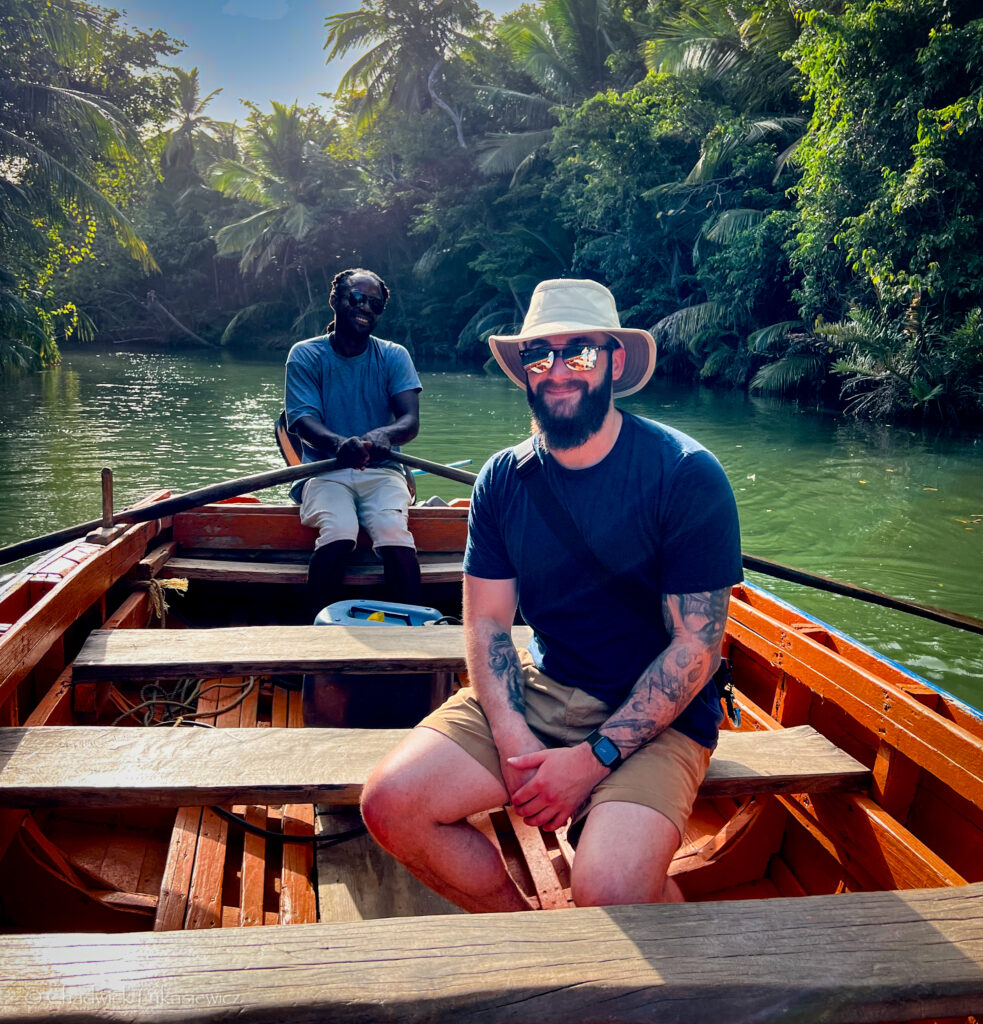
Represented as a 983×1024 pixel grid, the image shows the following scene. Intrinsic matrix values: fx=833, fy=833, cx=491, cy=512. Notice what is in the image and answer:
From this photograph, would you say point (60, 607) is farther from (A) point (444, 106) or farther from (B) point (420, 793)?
(A) point (444, 106)

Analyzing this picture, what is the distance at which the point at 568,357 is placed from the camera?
2160 mm

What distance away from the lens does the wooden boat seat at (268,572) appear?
411cm

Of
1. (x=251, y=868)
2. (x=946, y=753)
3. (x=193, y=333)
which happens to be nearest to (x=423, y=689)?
(x=251, y=868)

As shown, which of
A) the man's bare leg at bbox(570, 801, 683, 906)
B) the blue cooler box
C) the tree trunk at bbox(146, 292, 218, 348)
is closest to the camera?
the man's bare leg at bbox(570, 801, 683, 906)

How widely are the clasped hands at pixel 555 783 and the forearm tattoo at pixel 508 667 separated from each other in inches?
8.6

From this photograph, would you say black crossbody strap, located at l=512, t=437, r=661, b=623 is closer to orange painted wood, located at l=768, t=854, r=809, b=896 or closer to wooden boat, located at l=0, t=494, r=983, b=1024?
wooden boat, located at l=0, t=494, r=983, b=1024

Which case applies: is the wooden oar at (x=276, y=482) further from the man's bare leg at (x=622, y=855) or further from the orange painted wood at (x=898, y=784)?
the man's bare leg at (x=622, y=855)

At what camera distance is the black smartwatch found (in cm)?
190

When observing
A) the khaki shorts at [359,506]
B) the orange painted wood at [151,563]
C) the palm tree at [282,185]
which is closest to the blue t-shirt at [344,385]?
the khaki shorts at [359,506]

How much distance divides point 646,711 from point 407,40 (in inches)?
1211

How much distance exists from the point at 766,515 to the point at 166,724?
7.24 meters

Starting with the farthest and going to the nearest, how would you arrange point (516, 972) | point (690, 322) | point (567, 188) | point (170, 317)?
point (170, 317) < point (567, 188) < point (690, 322) < point (516, 972)

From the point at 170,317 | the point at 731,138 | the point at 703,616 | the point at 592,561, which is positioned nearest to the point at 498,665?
the point at 592,561

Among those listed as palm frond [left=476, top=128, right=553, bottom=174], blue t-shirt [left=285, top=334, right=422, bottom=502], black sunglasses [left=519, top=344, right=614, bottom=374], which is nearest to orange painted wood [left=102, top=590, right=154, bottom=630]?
blue t-shirt [left=285, top=334, right=422, bottom=502]
